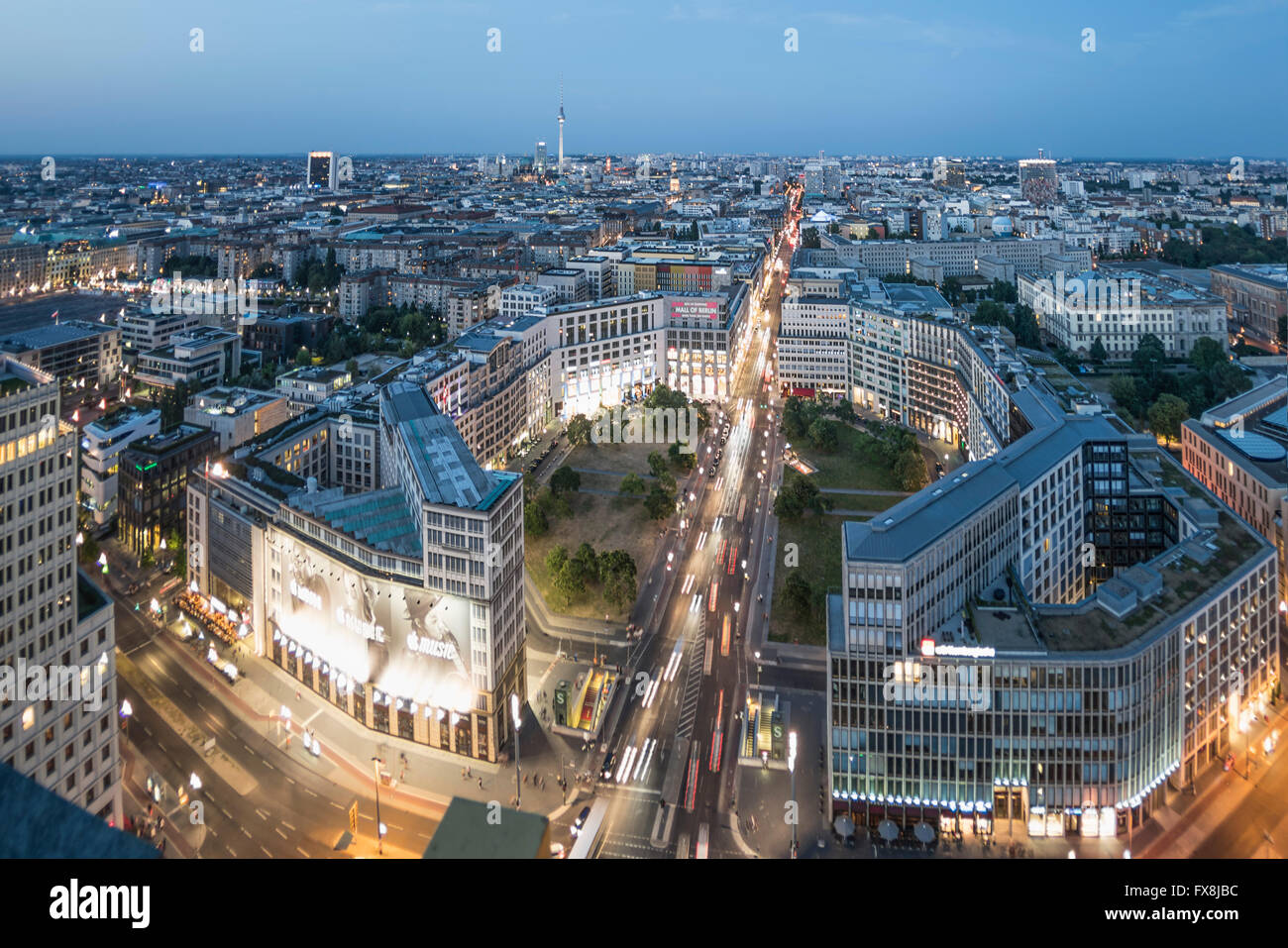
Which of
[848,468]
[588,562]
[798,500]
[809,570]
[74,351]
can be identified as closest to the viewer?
[588,562]

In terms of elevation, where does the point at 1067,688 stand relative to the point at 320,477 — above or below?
below

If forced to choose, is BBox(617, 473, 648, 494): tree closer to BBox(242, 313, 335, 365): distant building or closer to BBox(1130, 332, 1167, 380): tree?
BBox(1130, 332, 1167, 380): tree

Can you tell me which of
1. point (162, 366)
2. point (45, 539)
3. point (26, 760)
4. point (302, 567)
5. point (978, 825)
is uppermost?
point (162, 366)

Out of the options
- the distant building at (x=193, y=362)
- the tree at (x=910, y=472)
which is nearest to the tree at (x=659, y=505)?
the tree at (x=910, y=472)

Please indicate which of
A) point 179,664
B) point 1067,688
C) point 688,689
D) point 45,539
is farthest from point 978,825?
point 179,664

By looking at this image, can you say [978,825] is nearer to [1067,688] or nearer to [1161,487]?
[1067,688]

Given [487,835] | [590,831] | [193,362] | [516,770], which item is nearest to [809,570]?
[516,770]

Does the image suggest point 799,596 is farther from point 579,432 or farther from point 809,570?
point 579,432
